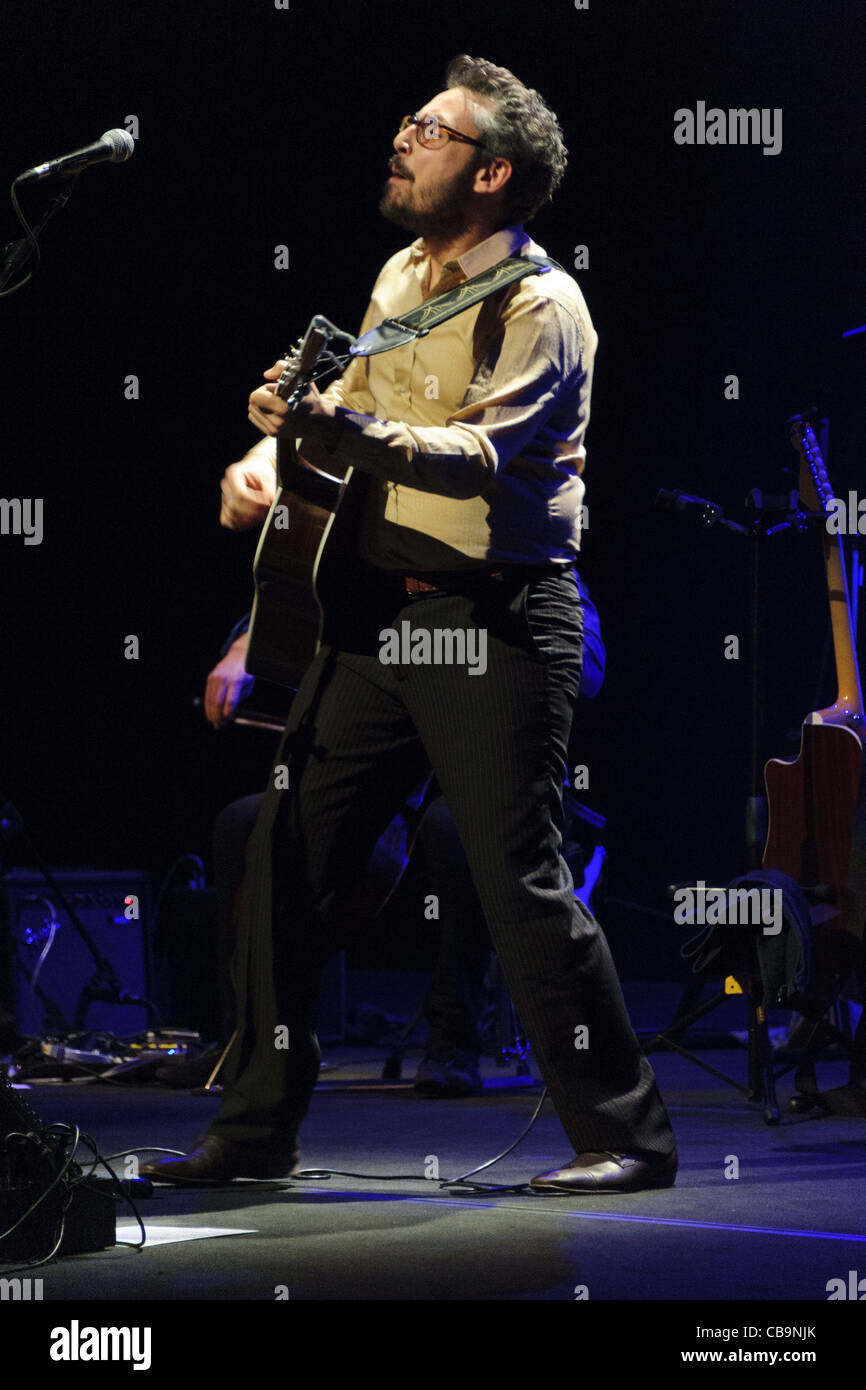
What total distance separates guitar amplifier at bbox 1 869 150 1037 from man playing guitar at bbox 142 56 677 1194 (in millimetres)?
3294

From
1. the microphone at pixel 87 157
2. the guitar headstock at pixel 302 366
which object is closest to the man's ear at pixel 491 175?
the guitar headstock at pixel 302 366

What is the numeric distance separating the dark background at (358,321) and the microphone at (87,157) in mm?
4588

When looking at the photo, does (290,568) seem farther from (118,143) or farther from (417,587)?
(118,143)

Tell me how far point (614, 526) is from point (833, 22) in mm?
2263

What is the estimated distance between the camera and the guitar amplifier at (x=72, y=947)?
634cm

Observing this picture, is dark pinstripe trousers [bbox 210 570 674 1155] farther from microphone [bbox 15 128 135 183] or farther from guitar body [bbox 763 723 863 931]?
guitar body [bbox 763 723 863 931]

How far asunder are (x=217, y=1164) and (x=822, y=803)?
2.28 metres

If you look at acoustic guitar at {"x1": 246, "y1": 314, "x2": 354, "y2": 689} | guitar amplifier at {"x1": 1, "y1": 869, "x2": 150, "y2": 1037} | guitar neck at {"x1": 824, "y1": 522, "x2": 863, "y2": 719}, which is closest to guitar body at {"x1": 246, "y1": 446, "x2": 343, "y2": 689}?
acoustic guitar at {"x1": 246, "y1": 314, "x2": 354, "y2": 689}

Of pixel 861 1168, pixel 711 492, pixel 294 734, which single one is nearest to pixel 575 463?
pixel 294 734

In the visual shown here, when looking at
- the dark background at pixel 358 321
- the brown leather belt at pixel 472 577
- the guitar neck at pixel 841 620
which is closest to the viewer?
the brown leather belt at pixel 472 577

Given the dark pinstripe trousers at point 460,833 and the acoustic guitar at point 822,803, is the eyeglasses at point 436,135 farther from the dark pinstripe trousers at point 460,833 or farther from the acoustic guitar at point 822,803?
the acoustic guitar at point 822,803

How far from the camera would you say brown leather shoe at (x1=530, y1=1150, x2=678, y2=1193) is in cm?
302

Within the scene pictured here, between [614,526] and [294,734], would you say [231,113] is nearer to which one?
[614,526]

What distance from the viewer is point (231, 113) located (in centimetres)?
772
